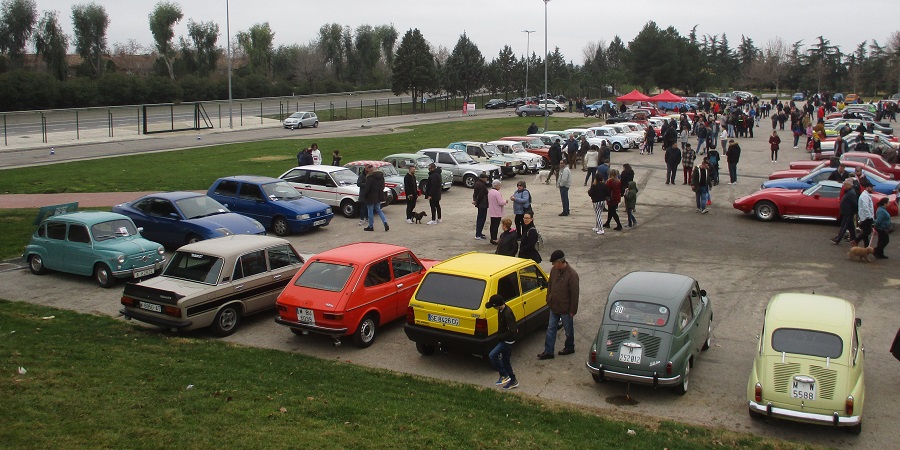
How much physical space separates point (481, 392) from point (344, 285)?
9.76 ft

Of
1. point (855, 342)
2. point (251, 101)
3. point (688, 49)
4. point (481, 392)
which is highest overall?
point (688, 49)

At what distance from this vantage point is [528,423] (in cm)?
883

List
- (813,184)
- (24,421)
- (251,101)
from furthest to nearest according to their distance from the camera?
(251,101), (813,184), (24,421)

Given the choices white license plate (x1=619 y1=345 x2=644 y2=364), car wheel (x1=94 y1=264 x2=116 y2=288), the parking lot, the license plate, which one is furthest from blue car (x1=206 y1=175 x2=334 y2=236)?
white license plate (x1=619 y1=345 x2=644 y2=364)

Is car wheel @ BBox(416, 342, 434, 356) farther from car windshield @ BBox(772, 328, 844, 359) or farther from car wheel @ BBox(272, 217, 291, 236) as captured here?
car wheel @ BBox(272, 217, 291, 236)

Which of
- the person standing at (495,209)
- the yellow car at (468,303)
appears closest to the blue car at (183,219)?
the person standing at (495,209)

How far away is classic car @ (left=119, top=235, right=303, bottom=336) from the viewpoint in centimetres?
1191

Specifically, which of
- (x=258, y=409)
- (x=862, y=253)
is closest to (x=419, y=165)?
(x=862, y=253)

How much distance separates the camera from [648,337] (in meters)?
9.88

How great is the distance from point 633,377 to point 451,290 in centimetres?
285

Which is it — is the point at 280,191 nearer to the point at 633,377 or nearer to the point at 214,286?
A: the point at 214,286

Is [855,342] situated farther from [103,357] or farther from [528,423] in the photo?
[103,357]

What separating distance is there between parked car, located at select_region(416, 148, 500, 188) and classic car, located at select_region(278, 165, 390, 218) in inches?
197

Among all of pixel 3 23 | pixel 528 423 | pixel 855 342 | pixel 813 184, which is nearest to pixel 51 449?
pixel 528 423
